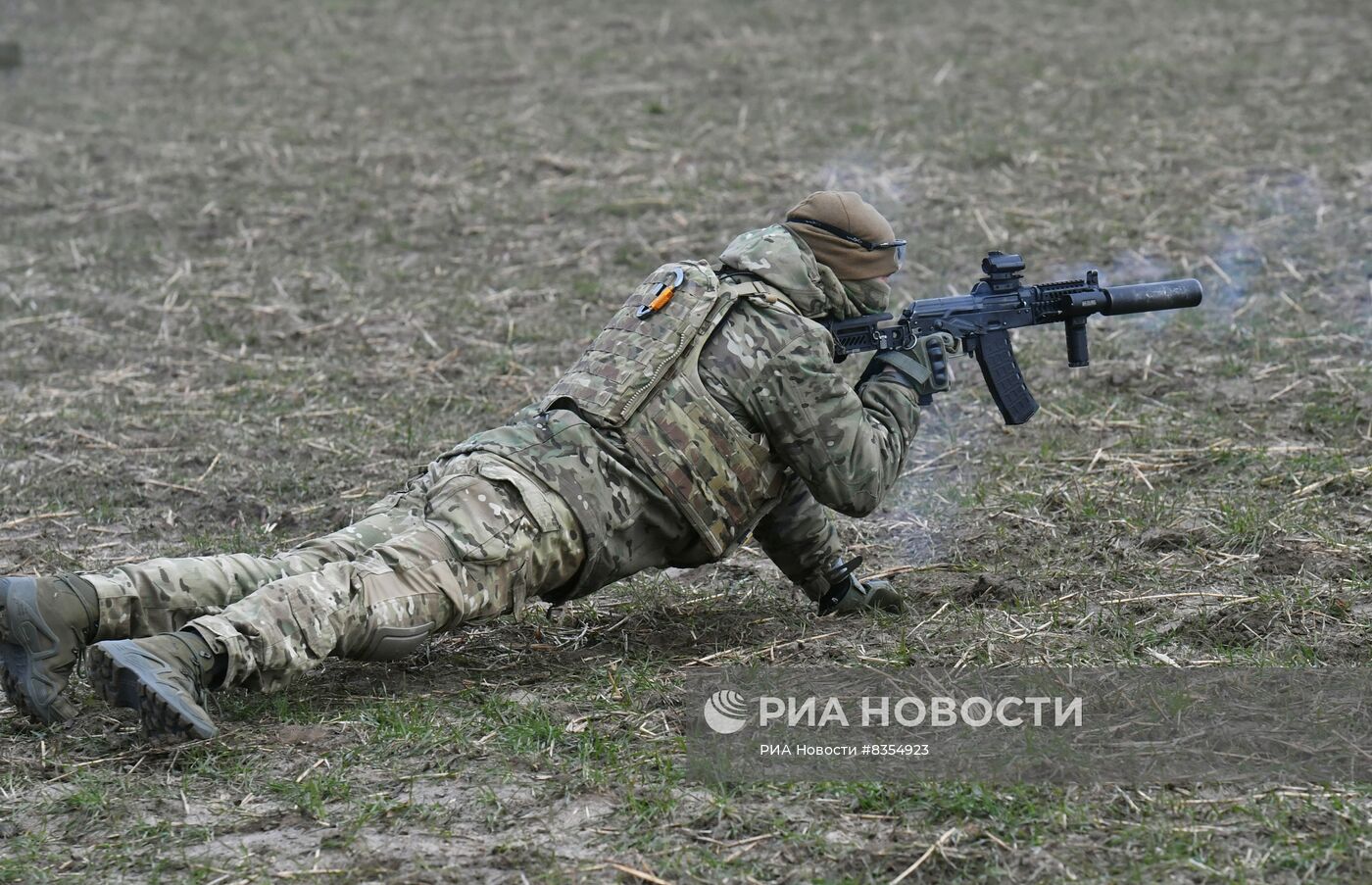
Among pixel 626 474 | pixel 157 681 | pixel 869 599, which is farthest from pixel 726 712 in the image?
pixel 157 681

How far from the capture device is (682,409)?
4969 millimetres

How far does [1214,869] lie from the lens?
3502mm

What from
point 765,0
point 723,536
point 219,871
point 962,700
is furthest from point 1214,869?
point 765,0

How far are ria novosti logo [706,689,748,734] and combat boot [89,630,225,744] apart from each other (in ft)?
4.48

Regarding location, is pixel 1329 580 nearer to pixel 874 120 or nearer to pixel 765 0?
pixel 874 120

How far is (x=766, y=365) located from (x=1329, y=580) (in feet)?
7.00

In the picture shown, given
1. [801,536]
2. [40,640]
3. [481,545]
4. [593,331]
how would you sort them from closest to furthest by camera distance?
[40,640] → [481,545] → [801,536] → [593,331]

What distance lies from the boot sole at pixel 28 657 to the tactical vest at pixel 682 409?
1670mm

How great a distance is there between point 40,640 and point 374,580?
0.94 metres

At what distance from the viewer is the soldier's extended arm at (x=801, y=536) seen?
5.42 m

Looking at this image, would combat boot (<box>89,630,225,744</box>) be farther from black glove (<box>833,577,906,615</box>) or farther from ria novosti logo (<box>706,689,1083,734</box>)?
black glove (<box>833,577,906,615</box>)

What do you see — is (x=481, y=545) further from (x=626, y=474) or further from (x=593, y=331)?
(x=593, y=331)

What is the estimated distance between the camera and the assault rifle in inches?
215

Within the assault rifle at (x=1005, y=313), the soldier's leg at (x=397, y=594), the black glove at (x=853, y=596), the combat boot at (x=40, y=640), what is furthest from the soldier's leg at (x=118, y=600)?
the assault rifle at (x=1005, y=313)
